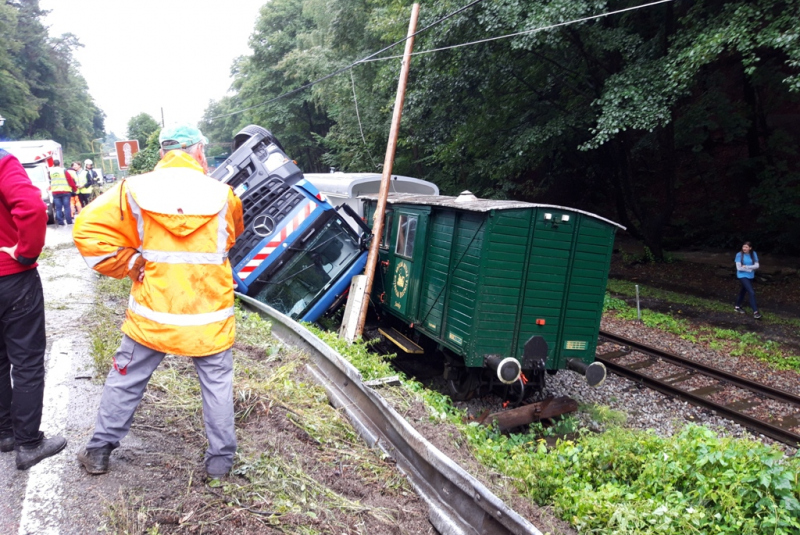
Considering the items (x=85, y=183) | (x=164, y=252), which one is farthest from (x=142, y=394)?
(x=85, y=183)

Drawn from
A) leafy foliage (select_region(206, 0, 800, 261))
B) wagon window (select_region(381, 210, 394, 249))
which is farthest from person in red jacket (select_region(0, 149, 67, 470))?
leafy foliage (select_region(206, 0, 800, 261))

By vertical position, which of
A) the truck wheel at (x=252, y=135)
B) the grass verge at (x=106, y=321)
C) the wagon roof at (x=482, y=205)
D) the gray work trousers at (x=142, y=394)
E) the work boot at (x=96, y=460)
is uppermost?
the truck wheel at (x=252, y=135)

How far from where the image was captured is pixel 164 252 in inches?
110

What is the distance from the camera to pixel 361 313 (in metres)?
8.51

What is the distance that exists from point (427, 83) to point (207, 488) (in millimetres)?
14941

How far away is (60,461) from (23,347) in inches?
26.0

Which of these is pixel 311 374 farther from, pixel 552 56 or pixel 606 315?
pixel 552 56

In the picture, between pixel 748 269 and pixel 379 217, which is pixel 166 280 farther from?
pixel 748 269

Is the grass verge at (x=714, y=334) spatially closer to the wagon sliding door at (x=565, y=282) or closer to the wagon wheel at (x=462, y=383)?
the wagon sliding door at (x=565, y=282)

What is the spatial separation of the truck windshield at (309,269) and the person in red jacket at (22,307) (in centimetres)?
532

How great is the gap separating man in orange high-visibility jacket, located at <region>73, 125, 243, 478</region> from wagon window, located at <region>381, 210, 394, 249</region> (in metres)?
6.45

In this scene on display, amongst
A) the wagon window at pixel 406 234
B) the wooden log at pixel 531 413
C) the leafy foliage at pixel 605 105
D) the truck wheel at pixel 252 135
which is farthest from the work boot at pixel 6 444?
the leafy foliage at pixel 605 105

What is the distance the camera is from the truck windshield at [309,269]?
8.52 meters

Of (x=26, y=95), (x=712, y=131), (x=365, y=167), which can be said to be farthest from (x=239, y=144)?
(x=26, y=95)
